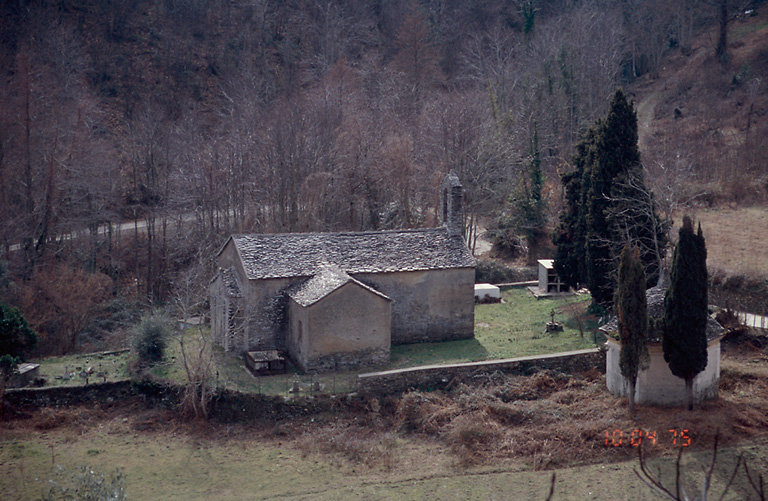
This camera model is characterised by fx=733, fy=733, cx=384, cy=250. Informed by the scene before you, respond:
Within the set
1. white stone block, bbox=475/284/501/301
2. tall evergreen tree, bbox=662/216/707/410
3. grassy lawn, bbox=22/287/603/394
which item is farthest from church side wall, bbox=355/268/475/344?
tall evergreen tree, bbox=662/216/707/410

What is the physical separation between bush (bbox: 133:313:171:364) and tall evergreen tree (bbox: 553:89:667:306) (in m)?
18.1

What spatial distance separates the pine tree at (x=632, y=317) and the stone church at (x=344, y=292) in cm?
841

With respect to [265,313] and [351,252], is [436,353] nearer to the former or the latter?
[351,252]

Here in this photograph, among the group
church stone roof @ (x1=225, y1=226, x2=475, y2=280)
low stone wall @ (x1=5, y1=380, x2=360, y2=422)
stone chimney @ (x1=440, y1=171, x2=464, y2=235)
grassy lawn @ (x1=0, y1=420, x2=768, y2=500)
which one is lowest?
grassy lawn @ (x1=0, y1=420, x2=768, y2=500)

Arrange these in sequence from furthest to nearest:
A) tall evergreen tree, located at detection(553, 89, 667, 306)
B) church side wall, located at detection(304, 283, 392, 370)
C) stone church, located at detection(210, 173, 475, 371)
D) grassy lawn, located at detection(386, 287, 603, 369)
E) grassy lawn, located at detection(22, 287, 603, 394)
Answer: tall evergreen tree, located at detection(553, 89, 667, 306)
grassy lawn, located at detection(386, 287, 603, 369)
stone church, located at detection(210, 173, 475, 371)
church side wall, located at detection(304, 283, 392, 370)
grassy lawn, located at detection(22, 287, 603, 394)

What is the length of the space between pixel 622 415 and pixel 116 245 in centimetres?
3308

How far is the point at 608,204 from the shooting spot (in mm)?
32188

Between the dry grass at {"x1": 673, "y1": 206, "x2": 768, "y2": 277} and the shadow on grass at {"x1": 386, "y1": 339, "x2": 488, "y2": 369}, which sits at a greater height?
the dry grass at {"x1": 673, "y1": 206, "x2": 768, "y2": 277}

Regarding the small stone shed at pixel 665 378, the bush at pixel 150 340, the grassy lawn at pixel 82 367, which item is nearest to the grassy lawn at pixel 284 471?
the small stone shed at pixel 665 378

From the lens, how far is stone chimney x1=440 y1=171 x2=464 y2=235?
104 feet

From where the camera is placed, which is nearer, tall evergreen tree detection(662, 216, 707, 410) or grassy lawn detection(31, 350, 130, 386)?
tall evergreen tree detection(662, 216, 707, 410)

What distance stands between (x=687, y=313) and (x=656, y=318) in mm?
1366
